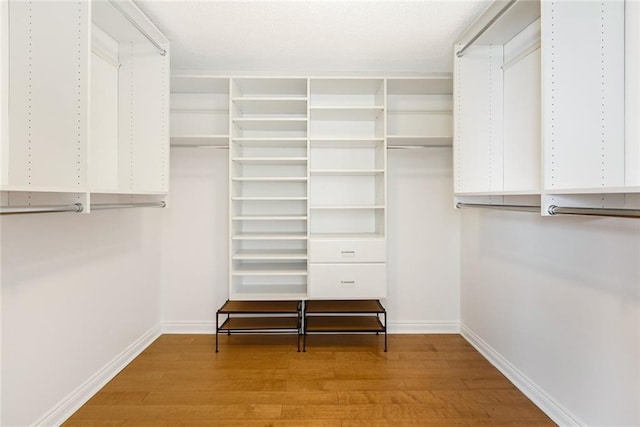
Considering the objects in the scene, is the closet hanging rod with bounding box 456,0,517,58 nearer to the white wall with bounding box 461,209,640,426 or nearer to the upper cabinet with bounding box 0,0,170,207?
the white wall with bounding box 461,209,640,426

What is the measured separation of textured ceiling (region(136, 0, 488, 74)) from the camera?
85.0 inches

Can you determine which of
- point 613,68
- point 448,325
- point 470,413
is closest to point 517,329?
point 470,413

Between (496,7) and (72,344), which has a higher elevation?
(496,7)

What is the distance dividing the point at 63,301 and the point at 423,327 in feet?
9.43

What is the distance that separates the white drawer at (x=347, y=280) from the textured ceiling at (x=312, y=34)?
172cm

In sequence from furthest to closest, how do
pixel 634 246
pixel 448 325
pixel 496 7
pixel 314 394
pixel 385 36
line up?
pixel 448 325
pixel 385 36
pixel 314 394
pixel 496 7
pixel 634 246

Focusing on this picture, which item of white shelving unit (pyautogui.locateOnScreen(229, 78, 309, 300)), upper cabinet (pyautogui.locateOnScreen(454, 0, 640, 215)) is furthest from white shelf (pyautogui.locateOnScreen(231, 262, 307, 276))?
upper cabinet (pyautogui.locateOnScreen(454, 0, 640, 215))

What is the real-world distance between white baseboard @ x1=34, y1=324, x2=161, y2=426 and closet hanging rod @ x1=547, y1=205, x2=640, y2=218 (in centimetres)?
275

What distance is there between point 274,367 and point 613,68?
105 inches

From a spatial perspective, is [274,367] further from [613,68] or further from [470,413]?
[613,68]

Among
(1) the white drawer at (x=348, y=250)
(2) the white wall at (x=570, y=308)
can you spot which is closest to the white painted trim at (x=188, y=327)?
(1) the white drawer at (x=348, y=250)

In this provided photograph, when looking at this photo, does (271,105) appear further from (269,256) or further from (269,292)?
(269,292)

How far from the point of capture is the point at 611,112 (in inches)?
62.4

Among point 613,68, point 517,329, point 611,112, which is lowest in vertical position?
point 517,329
